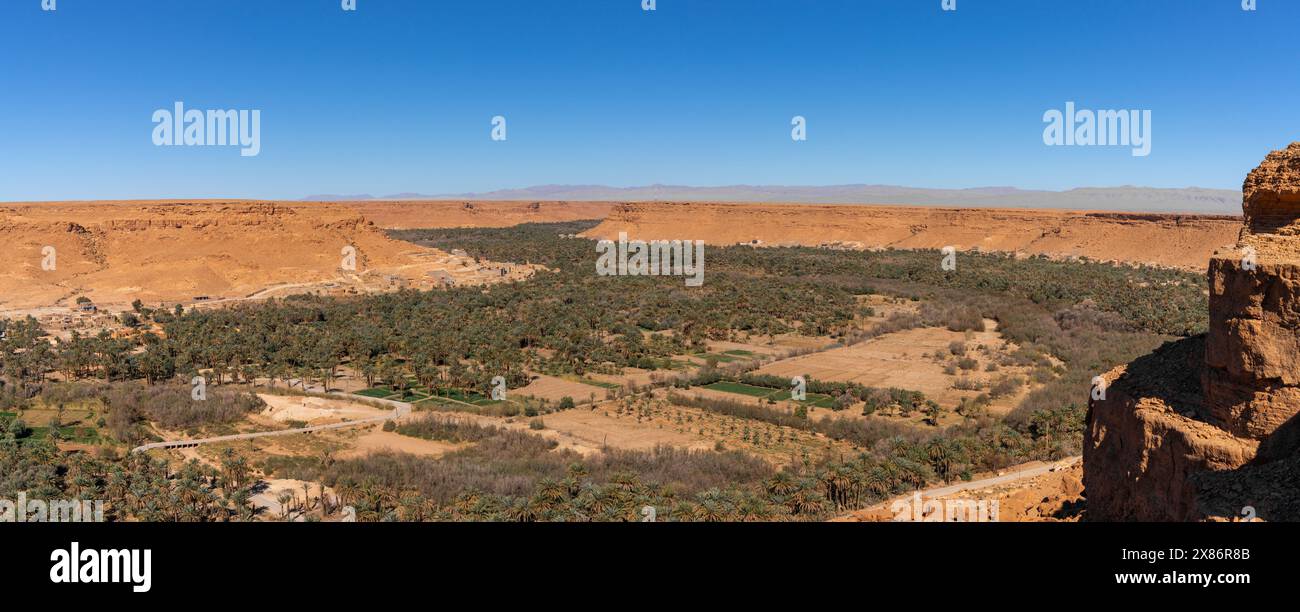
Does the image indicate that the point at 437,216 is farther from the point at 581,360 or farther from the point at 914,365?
the point at 914,365

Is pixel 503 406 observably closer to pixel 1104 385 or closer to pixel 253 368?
pixel 253 368

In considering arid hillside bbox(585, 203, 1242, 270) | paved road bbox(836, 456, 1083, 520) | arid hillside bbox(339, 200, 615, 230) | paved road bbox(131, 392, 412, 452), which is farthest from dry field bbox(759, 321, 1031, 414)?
arid hillside bbox(339, 200, 615, 230)

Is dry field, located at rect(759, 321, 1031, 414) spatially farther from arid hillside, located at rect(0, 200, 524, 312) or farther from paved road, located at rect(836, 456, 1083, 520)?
arid hillside, located at rect(0, 200, 524, 312)

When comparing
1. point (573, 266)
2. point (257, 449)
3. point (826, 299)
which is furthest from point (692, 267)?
point (257, 449)

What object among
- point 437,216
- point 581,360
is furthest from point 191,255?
point 437,216

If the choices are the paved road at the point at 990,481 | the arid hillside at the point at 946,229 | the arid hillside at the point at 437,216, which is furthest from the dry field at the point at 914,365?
the arid hillside at the point at 437,216

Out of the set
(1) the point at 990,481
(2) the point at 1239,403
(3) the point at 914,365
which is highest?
(2) the point at 1239,403
